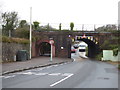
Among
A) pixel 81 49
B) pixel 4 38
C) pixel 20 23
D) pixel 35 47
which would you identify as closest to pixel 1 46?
pixel 4 38

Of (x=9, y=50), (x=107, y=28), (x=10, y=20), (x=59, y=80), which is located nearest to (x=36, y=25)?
(x=10, y=20)

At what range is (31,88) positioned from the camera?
10492 mm

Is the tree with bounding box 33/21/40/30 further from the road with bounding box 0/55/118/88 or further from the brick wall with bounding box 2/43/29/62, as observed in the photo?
the road with bounding box 0/55/118/88

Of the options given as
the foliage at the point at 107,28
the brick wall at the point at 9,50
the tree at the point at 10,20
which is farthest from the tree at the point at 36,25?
the brick wall at the point at 9,50

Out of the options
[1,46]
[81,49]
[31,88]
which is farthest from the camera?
[81,49]

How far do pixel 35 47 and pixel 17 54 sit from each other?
14697 mm

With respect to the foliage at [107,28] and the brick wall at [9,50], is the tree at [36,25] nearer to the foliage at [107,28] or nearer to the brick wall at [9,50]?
the foliage at [107,28]

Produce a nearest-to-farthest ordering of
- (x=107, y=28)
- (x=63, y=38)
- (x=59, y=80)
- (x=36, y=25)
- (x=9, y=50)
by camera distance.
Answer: (x=59, y=80)
(x=9, y=50)
(x=63, y=38)
(x=36, y=25)
(x=107, y=28)

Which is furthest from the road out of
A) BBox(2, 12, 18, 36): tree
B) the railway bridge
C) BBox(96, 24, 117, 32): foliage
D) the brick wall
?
BBox(96, 24, 117, 32): foliage

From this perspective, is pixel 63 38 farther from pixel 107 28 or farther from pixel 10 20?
pixel 107 28

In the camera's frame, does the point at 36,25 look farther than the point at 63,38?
Yes

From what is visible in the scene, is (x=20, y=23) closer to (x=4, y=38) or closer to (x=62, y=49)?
(x=62, y=49)

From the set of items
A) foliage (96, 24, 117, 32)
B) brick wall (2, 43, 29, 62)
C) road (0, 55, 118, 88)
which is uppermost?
foliage (96, 24, 117, 32)

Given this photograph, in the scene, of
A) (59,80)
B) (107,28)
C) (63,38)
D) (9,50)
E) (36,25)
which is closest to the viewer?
(59,80)
